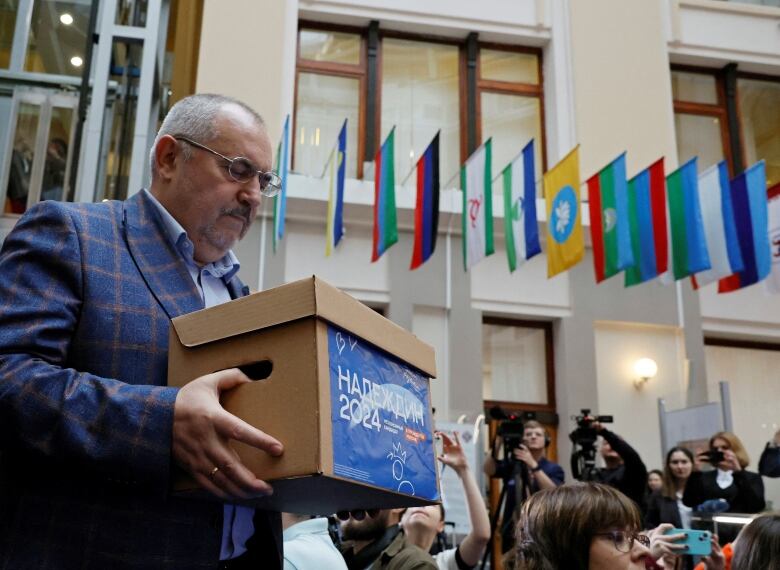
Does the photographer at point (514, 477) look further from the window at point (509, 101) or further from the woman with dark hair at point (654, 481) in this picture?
the window at point (509, 101)

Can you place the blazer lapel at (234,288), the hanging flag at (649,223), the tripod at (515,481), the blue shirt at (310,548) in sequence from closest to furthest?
the blazer lapel at (234,288) < the blue shirt at (310,548) < the tripod at (515,481) < the hanging flag at (649,223)

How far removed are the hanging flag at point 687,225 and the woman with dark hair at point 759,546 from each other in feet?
18.9

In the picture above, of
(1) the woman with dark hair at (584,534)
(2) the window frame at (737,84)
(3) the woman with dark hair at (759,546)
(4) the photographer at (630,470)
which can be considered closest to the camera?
(1) the woman with dark hair at (584,534)

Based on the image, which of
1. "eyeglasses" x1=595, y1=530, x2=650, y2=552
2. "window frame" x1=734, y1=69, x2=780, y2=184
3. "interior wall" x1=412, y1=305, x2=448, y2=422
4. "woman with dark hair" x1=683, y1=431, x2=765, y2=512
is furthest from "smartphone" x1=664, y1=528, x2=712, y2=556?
"window frame" x1=734, y1=69, x2=780, y2=184

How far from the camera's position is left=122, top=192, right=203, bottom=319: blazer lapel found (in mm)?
1590

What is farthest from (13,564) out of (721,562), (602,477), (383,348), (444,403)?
(444,403)

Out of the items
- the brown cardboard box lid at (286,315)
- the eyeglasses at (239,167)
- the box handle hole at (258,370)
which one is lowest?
the box handle hole at (258,370)

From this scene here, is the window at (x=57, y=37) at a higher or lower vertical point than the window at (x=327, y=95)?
lower

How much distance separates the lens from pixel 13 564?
1370 mm

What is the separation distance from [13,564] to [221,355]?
0.46 metres

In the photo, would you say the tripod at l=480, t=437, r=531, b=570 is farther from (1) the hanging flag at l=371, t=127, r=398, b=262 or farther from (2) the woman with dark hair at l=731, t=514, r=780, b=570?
(1) the hanging flag at l=371, t=127, r=398, b=262

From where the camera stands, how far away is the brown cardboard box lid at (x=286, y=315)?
135cm

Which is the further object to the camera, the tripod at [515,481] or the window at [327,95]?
the window at [327,95]

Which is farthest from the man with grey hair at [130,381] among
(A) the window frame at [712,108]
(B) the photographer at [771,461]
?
(A) the window frame at [712,108]
